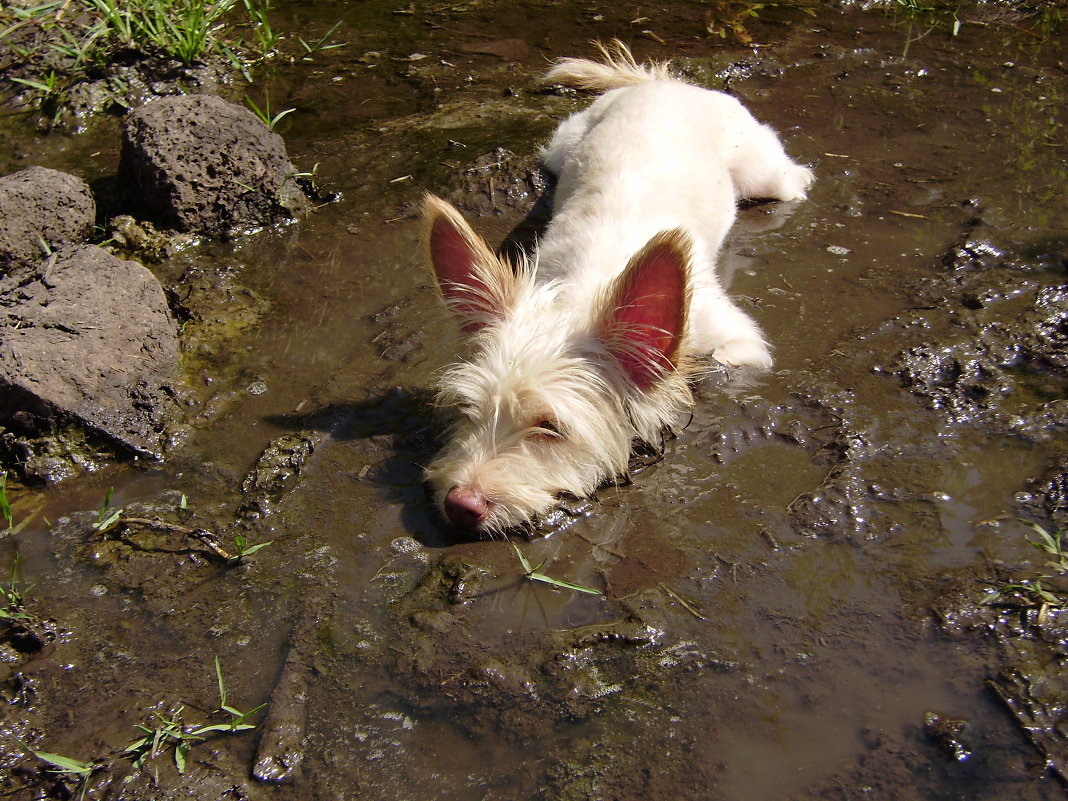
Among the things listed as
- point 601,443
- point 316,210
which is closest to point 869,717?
point 601,443

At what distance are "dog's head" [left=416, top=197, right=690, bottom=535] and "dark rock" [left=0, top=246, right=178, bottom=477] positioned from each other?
1462 millimetres

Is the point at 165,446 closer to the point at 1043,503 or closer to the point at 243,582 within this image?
the point at 243,582

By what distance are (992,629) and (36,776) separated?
290 centimetres

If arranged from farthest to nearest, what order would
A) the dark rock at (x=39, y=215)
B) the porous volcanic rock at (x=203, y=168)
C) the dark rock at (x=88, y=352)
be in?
the porous volcanic rock at (x=203, y=168) → the dark rock at (x=39, y=215) → the dark rock at (x=88, y=352)

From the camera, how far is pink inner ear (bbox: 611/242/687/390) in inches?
128

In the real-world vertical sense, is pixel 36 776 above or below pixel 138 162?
below

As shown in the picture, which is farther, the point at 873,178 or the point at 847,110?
the point at 847,110

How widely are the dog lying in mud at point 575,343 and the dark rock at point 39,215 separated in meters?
2.61

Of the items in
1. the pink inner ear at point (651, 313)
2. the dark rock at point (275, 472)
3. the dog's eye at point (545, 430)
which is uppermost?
the pink inner ear at point (651, 313)

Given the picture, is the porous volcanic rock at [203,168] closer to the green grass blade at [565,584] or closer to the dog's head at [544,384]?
the dog's head at [544,384]

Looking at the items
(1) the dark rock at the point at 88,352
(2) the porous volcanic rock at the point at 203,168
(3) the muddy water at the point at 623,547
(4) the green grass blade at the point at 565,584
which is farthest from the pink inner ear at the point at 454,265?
(2) the porous volcanic rock at the point at 203,168

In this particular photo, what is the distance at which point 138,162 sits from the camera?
529 centimetres

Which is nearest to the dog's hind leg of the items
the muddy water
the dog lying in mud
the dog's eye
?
the muddy water

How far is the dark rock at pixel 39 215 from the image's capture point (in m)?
4.82
